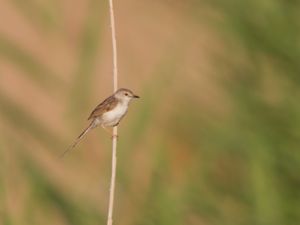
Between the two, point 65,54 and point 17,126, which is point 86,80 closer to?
point 17,126

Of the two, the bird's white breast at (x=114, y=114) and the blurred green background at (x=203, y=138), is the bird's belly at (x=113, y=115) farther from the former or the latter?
the blurred green background at (x=203, y=138)

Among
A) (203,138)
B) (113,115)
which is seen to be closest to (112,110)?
(113,115)

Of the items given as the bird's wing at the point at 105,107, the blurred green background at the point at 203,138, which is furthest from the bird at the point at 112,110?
the blurred green background at the point at 203,138

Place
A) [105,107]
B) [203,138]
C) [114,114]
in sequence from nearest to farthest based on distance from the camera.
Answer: [203,138] → [114,114] → [105,107]

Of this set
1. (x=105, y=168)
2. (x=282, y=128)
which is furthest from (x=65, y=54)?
(x=282, y=128)

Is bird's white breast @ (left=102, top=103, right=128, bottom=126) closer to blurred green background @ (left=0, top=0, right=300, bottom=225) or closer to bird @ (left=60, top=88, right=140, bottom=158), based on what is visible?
bird @ (left=60, top=88, right=140, bottom=158)

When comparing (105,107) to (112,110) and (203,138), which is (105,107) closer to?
(112,110)

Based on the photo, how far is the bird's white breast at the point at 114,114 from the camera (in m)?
3.01

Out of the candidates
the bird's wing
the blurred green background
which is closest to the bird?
the bird's wing

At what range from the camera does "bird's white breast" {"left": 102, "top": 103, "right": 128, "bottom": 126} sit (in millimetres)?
3012

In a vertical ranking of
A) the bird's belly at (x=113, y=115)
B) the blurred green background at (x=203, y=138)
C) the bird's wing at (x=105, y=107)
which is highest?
the bird's wing at (x=105, y=107)

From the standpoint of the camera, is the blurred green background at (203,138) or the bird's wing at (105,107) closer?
the blurred green background at (203,138)

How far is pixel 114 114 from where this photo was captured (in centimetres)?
307

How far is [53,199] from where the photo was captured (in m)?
1.73
